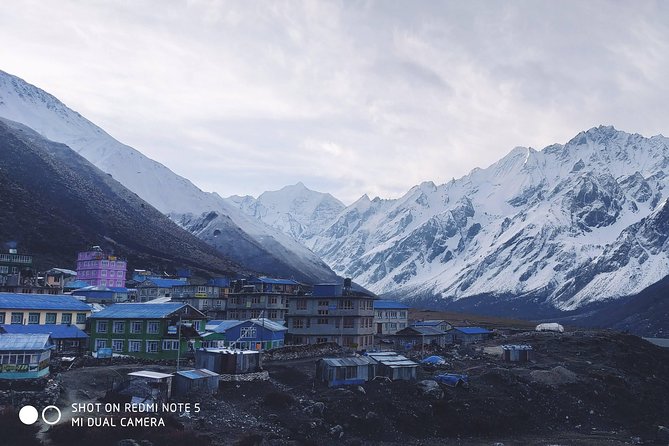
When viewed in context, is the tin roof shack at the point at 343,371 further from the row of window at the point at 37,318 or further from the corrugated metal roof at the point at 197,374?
the row of window at the point at 37,318

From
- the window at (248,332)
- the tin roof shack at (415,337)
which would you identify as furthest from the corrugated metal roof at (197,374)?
the tin roof shack at (415,337)

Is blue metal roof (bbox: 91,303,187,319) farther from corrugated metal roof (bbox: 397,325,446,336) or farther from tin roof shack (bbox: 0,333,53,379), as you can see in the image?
corrugated metal roof (bbox: 397,325,446,336)

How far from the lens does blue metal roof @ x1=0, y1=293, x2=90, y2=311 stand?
77.2 meters

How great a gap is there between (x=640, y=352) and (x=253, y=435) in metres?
94.4

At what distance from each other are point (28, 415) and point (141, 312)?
1099 inches

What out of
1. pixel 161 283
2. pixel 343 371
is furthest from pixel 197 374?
pixel 161 283

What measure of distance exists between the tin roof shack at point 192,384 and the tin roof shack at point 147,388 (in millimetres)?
1401

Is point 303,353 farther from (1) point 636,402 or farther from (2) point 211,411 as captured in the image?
(1) point 636,402

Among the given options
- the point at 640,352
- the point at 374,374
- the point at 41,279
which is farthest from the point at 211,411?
the point at 640,352

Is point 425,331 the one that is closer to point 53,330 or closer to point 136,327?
point 136,327

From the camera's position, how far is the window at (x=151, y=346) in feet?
251

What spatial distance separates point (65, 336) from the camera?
79062 mm

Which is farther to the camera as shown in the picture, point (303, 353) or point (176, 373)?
point (303, 353)

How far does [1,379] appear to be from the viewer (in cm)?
5609
